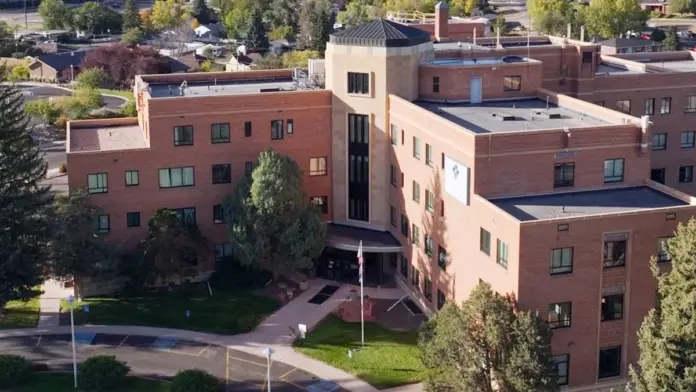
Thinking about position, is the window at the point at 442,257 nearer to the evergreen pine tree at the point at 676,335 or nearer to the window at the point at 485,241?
the window at the point at 485,241

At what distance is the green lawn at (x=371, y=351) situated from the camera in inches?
2053

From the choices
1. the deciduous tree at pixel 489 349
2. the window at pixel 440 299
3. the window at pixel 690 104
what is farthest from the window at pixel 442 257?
the window at pixel 690 104

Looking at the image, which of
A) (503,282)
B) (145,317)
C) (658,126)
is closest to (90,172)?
(145,317)

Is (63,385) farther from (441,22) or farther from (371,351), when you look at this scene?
(441,22)

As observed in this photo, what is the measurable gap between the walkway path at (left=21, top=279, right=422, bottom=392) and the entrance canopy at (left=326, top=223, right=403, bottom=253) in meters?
2.95

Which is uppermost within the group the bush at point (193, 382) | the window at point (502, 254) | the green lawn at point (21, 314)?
the window at point (502, 254)

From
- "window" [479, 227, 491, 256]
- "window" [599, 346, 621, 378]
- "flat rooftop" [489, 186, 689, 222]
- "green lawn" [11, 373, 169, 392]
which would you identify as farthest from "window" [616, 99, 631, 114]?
"green lawn" [11, 373, 169, 392]

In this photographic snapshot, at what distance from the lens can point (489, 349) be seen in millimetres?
46469

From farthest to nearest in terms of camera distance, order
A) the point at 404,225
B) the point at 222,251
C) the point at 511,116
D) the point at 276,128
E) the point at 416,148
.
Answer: the point at 222,251 < the point at 276,128 < the point at 404,225 < the point at 416,148 < the point at 511,116

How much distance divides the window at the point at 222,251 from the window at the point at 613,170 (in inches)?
1107

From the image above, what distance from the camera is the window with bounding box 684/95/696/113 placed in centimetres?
7550

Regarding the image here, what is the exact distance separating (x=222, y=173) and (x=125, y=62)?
86.2 m

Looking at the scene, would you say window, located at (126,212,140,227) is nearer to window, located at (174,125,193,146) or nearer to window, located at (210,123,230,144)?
window, located at (174,125,193,146)

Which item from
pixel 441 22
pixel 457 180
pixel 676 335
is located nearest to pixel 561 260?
pixel 676 335
